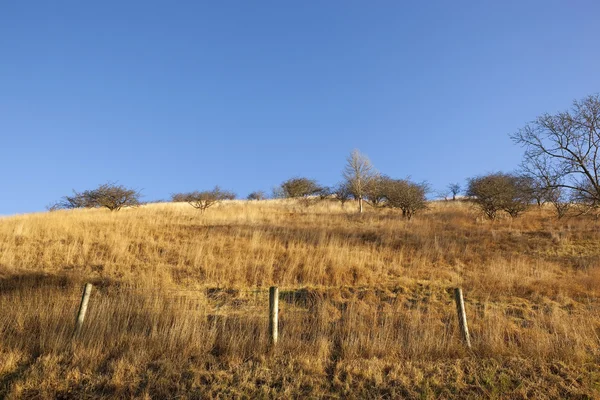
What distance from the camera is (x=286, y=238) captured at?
16.5 m

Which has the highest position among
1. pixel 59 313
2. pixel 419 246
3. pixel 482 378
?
pixel 419 246

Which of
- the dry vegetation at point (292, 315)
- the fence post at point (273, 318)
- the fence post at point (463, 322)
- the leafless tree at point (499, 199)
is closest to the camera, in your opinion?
the dry vegetation at point (292, 315)

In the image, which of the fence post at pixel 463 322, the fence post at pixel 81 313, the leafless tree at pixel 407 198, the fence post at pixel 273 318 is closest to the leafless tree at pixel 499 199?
the leafless tree at pixel 407 198

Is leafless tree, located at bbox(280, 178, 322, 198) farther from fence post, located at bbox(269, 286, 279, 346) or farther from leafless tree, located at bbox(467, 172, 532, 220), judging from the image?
fence post, located at bbox(269, 286, 279, 346)

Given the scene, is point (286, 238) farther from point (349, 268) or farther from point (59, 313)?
point (59, 313)

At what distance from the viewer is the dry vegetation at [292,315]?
566cm

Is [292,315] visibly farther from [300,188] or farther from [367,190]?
[300,188]

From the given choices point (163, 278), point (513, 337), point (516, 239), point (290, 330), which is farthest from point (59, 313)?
point (516, 239)

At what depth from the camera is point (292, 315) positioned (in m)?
8.24

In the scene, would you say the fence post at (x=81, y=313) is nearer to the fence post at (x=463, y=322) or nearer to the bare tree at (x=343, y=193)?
the fence post at (x=463, y=322)

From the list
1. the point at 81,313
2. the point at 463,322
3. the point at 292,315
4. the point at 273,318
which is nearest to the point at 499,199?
the point at 463,322

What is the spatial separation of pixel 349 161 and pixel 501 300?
2655 cm

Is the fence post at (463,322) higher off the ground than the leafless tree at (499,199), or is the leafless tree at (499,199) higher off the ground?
the leafless tree at (499,199)

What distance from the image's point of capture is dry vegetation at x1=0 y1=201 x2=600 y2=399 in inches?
223
